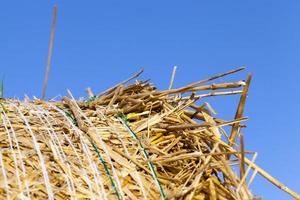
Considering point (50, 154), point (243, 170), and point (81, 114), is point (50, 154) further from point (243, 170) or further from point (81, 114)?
point (243, 170)

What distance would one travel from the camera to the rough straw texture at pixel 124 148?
2.86 meters

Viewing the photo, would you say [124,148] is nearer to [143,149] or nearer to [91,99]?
[143,149]

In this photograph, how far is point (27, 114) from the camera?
3250 mm

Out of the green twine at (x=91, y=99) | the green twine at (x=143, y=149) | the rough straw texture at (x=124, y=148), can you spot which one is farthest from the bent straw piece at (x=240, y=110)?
the green twine at (x=91, y=99)

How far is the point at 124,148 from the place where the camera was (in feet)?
10.2

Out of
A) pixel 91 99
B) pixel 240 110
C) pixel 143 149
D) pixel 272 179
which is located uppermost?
pixel 91 99

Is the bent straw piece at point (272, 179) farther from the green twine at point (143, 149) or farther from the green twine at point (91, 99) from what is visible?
the green twine at point (91, 99)

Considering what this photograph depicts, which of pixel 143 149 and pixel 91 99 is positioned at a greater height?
pixel 91 99

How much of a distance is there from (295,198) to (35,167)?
121 centimetres

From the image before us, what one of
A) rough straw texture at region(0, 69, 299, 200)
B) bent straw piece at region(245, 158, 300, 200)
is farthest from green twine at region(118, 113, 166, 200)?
bent straw piece at region(245, 158, 300, 200)

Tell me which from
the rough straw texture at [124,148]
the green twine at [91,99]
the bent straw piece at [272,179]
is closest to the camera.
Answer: the rough straw texture at [124,148]

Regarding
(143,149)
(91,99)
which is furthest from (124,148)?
(91,99)

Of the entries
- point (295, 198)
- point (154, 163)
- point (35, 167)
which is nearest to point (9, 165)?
point (35, 167)

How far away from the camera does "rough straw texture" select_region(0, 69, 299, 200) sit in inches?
112
